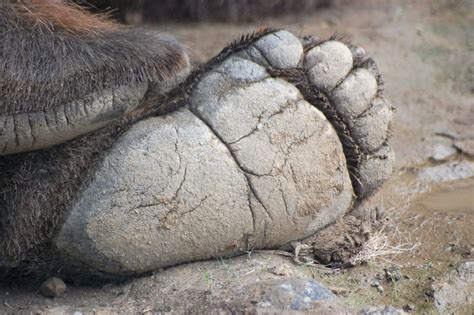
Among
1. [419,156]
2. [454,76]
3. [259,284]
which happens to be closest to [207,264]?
[259,284]

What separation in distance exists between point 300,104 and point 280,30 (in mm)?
219

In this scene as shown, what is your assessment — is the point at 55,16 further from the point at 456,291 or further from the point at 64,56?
the point at 456,291

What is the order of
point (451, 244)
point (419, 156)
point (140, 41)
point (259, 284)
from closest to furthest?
point (259, 284)
point (140, 41)
point (451, 244)
point (419, 156)

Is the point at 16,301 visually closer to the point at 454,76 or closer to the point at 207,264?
the point at 207,264

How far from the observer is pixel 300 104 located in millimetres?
2703

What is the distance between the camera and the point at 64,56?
8.35 feet

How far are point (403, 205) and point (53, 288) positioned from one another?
4.10ft

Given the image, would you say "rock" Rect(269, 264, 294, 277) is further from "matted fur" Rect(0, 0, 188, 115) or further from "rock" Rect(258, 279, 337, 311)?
"matted fur" Rect(0, 0, 188, 115)

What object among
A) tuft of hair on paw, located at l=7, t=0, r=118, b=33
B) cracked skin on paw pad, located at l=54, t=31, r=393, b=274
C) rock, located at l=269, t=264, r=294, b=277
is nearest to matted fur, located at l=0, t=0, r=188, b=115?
tuft of hair on paw, located at l=7, t=0, r=118, b=33

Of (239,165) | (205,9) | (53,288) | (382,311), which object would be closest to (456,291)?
(382,311)

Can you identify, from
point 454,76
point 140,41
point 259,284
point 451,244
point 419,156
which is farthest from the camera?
point 454,76

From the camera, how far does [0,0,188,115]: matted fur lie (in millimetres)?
2486

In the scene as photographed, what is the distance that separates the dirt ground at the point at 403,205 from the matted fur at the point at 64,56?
45cm

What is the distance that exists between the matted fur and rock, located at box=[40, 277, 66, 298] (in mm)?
495
